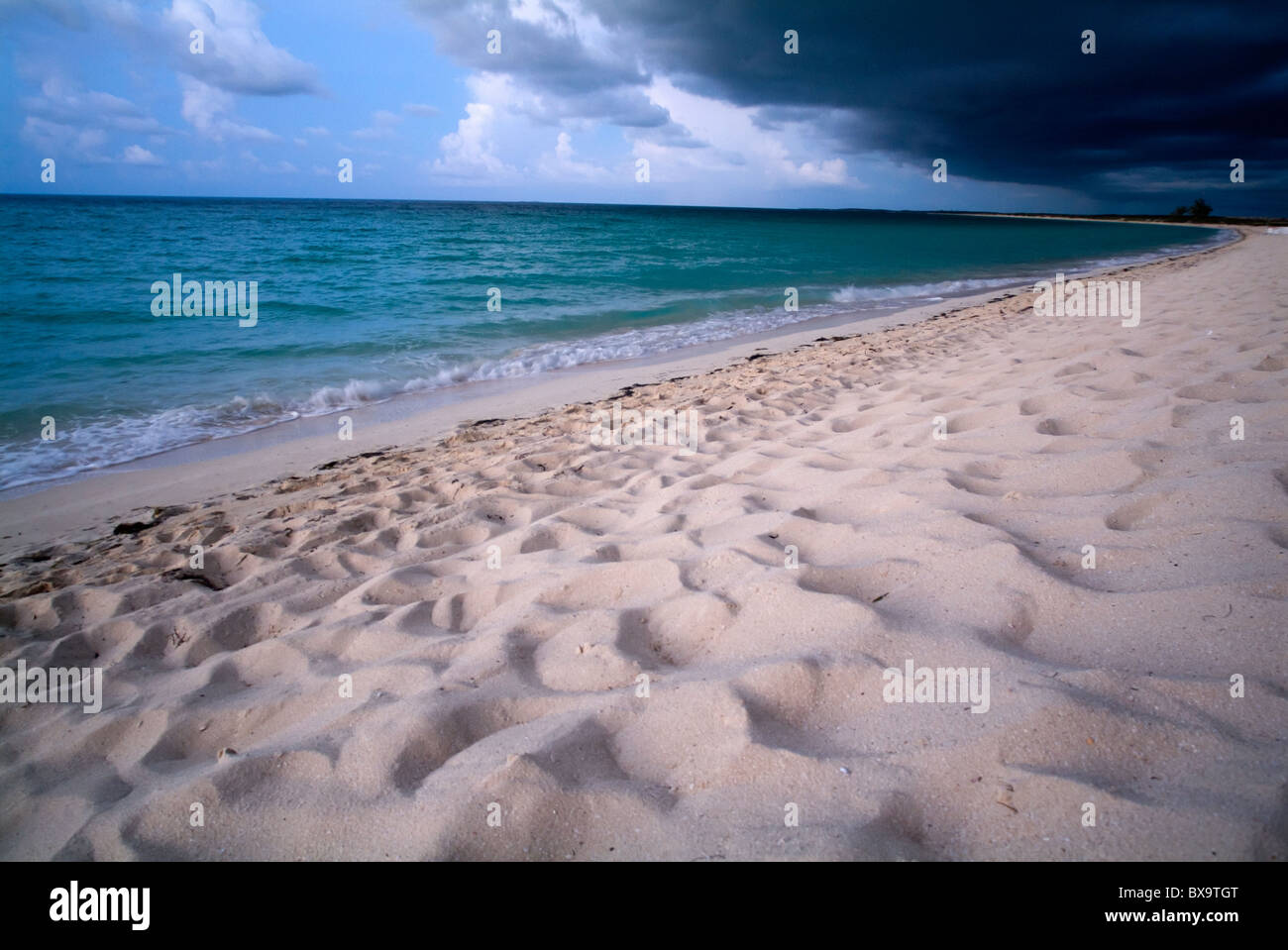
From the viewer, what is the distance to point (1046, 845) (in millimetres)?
1233

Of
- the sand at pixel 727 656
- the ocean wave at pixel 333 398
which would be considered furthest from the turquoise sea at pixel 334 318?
the sand at pixel 727 656

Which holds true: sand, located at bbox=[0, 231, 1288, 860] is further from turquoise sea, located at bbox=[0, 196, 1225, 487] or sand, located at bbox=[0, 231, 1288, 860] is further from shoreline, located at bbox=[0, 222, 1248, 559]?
turquoise sea, located at bbox=[0, 196, 1225, 487]

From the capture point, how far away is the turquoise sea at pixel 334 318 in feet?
23.6

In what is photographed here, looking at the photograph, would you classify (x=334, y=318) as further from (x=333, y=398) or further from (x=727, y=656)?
(x=727, y=656)

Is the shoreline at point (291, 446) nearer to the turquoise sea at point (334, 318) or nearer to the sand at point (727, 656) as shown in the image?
the turquoise sea at point (334, 318)

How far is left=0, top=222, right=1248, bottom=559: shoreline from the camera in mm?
4703

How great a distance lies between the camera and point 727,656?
6.57 ft

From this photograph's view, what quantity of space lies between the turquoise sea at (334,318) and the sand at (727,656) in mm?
3717

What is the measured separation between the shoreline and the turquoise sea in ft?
1.14

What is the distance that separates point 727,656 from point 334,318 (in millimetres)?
12624

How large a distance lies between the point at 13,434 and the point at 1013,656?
8631 mm

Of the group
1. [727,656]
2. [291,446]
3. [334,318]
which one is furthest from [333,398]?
[727,656]
